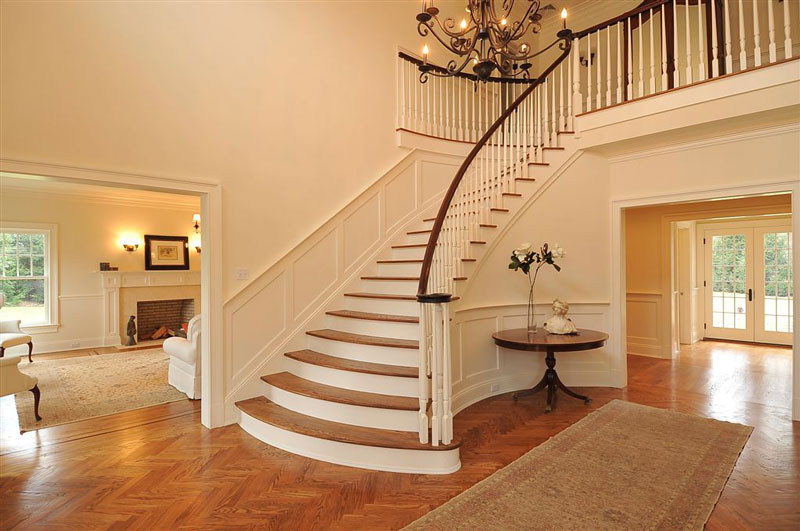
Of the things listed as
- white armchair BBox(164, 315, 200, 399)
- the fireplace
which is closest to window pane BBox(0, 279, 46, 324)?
the fireplace

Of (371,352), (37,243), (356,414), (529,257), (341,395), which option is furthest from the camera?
(37,243)

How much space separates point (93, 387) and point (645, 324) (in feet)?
26.0

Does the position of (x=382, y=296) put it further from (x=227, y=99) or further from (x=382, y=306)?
(x=227, y=99)

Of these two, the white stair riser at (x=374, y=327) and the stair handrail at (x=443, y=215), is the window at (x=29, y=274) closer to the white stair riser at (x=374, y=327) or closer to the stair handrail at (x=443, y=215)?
the white stair riser at (x=374, y=327)

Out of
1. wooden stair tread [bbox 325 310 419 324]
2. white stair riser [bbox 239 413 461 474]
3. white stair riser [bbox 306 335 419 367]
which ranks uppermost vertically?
wooden stair tread [bbox 325 310 419 324]

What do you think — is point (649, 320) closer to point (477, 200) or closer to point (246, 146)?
point (477, 200)

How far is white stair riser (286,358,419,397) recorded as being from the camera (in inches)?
132

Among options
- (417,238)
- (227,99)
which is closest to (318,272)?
(417,238)

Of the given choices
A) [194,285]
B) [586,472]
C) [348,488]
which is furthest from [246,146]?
[194,285]

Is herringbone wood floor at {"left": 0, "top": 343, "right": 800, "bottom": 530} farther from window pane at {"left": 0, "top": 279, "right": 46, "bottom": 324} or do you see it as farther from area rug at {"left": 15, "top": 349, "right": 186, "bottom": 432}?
window pane at {"left": 0, "top": 279, "right": 46, "bottom": 324}

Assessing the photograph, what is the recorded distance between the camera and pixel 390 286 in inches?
183

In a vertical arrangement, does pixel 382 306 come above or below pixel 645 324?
above

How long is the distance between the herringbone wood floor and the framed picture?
511cm

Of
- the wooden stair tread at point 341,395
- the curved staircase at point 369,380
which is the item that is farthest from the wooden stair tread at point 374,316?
the wooden stair tread at point 341,395
